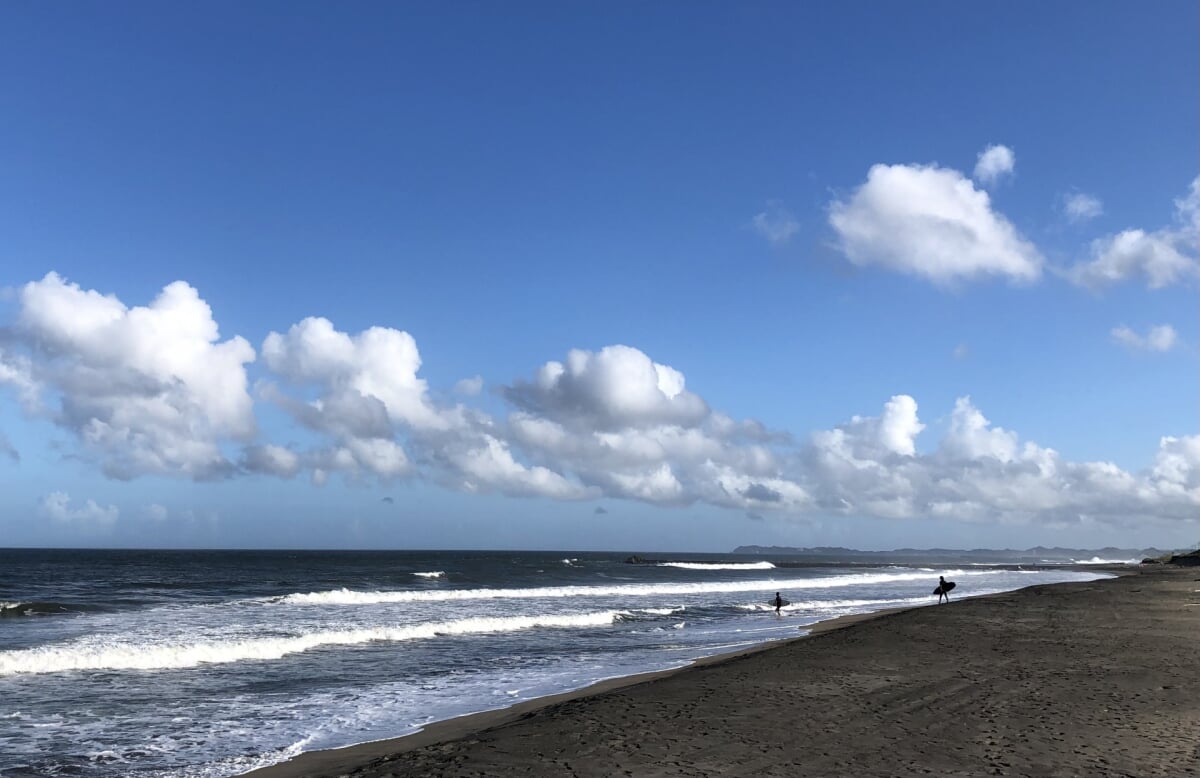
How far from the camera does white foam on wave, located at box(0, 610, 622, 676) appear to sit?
68.1 ft

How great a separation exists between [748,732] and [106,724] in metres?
11.6

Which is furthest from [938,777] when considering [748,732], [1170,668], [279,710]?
[279,710]

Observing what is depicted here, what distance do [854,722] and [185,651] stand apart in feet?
62.8

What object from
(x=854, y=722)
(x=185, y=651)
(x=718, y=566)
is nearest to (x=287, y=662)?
(x=185, y=651)

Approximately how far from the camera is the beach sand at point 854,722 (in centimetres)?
999

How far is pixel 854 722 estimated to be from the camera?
40.2 ft

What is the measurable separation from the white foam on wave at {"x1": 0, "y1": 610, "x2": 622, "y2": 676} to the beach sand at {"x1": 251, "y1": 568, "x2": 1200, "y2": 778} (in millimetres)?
12012

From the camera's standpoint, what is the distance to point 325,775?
10.4m

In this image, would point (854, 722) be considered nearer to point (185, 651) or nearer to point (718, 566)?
point (185, 651)

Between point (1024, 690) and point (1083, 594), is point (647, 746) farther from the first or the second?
point (1083, 594)

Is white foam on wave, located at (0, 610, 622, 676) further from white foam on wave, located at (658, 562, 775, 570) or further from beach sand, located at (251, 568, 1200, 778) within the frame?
white foam on wave, located at (658, 562, 775, 570)

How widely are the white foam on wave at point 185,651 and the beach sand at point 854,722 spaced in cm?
1201

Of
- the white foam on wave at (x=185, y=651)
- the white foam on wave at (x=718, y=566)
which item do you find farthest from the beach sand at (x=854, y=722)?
the white foam on wave at (x=718, y=566)

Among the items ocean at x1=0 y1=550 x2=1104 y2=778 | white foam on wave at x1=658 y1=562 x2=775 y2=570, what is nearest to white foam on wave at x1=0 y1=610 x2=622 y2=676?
ocean at x1=0 y1=550 x2=1104 y2=778
